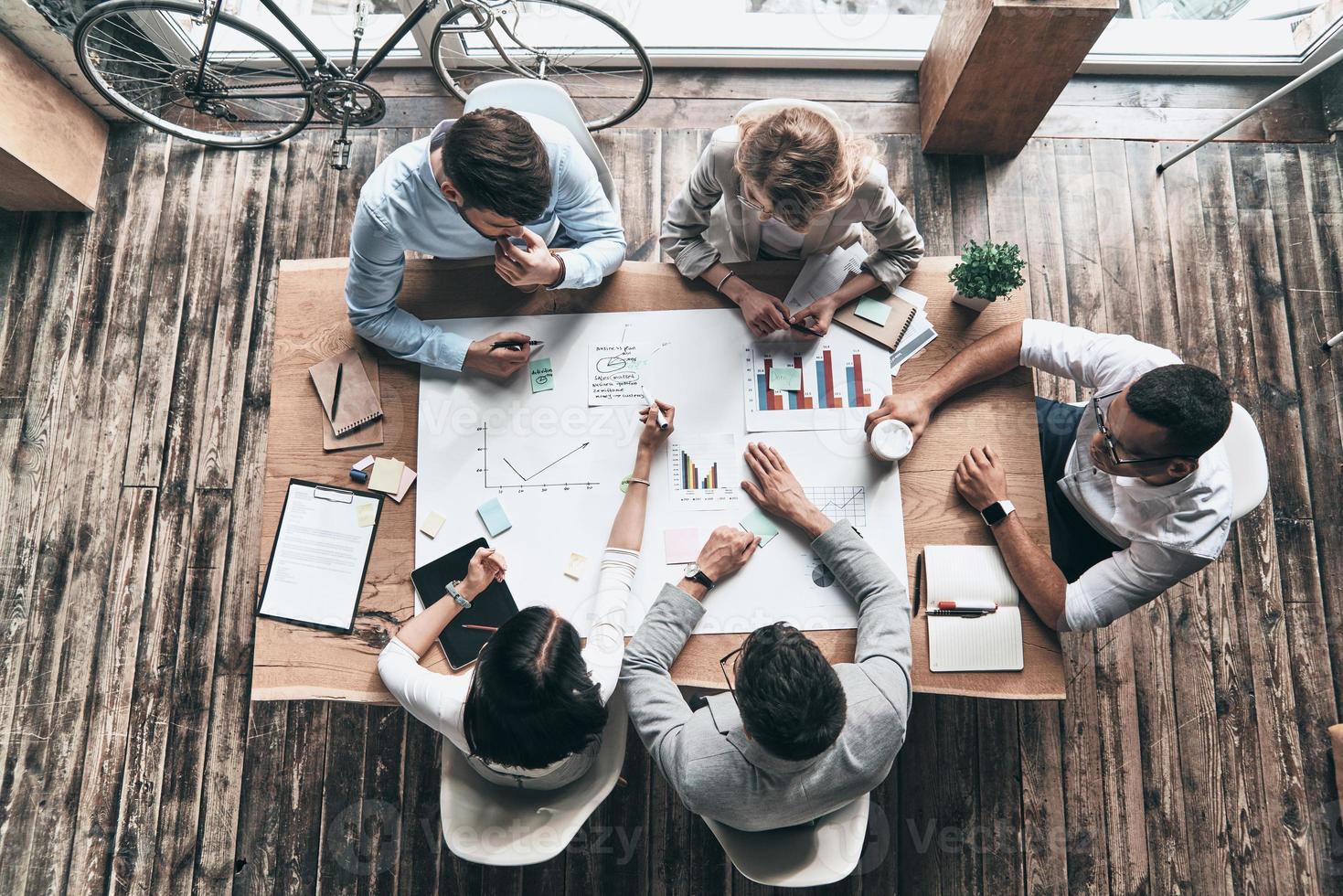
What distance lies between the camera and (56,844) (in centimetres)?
227

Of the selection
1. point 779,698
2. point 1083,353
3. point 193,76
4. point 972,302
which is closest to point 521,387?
point 779,698

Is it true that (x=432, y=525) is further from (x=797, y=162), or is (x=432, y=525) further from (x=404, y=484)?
(x=797, y=162)

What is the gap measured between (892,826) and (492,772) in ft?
4.29

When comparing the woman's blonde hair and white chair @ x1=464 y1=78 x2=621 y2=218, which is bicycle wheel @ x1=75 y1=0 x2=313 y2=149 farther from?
the woman's blonde hair

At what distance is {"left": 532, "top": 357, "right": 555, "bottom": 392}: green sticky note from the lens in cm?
175

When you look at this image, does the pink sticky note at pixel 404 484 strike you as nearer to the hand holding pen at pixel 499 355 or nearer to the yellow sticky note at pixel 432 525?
the yellow sticky note at pixel 432 525

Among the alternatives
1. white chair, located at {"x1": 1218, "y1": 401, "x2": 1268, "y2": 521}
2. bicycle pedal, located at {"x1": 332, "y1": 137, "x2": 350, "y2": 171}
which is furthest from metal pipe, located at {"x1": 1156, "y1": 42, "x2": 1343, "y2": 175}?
bicycle pedal, located at {"x1": 332, "y1": 137, "x2": 350, "y2": 171}

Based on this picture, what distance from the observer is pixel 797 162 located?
1.55 metres

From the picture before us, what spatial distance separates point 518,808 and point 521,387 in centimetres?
93

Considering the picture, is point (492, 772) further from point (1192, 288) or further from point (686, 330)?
point (1192, 288)

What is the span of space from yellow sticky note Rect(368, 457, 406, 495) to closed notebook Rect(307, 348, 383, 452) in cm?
6

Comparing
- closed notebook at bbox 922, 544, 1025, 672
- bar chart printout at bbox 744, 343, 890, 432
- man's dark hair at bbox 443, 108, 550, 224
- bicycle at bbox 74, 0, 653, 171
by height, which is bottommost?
closed notebook at bbox 922, 544, 1025, 672

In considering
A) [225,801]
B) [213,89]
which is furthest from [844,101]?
[225,801]

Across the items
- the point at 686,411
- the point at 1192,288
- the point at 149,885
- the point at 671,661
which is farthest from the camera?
the point at 1192,288
